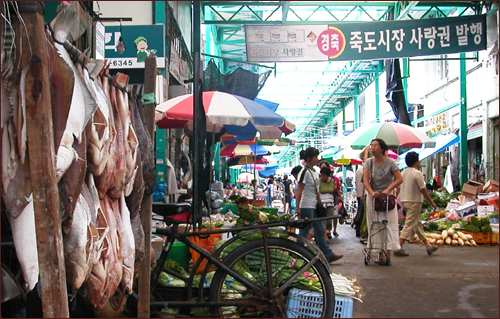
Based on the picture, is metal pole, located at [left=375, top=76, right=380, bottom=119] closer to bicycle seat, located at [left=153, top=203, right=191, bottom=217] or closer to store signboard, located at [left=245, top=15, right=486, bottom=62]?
store signboard, located at [left=245, top=15, right=486, bottom=62]

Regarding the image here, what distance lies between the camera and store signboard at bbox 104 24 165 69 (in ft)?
24.2

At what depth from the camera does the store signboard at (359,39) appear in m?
10.5

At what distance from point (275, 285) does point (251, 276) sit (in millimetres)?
240

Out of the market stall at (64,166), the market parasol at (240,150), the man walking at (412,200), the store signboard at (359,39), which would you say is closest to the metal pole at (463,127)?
the market parasol at (240,150)

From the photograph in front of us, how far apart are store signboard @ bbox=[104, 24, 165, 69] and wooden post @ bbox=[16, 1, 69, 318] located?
5395 mm

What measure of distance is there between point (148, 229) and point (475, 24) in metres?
9.87

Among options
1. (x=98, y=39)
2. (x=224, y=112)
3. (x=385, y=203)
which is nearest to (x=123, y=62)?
(x=98, y=39)

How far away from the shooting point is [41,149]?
183 centimetres

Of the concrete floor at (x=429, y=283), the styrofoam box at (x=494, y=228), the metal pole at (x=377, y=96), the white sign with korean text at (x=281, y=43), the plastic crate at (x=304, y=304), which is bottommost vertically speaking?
the concrete floor at (x=429, y=283)

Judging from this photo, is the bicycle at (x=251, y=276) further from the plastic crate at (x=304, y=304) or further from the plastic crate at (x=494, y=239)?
the plastic crate at (x=494, y=239)

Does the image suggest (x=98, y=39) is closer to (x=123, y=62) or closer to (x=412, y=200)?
(x=123, y=62)

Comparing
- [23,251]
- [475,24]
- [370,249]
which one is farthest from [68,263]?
[475,24]

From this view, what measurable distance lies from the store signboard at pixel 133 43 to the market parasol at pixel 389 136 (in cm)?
512

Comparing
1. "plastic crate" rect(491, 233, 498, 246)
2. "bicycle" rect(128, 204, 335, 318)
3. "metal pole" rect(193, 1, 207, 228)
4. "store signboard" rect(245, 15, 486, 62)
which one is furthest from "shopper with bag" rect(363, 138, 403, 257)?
"metal pole" rect(193, 1, 207, 228)
